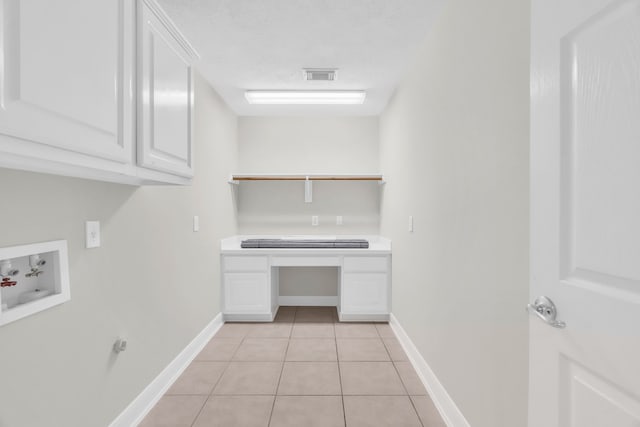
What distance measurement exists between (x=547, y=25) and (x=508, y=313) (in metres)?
0.93

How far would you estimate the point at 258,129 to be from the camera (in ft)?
12.8

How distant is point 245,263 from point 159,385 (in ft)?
4.59

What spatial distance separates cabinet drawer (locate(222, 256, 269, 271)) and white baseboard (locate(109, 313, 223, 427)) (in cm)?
59

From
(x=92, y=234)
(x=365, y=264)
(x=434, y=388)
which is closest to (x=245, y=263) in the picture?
(x=365, y=264)

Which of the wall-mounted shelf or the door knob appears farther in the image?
the wall-mounted shelf

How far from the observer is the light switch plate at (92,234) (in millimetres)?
1415

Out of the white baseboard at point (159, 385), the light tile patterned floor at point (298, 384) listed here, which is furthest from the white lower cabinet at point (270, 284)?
the white baseboard at point (159, 385)

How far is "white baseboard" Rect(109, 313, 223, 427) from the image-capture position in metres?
1.68

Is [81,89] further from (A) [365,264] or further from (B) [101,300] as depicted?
(A) [365,264]

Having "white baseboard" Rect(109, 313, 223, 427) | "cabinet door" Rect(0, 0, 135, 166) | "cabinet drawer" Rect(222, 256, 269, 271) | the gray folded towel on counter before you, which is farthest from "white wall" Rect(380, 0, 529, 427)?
"white baseboard" Rect(109, 313, 223, 427)

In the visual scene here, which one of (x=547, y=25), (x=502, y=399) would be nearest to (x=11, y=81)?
(x=547, y=25)

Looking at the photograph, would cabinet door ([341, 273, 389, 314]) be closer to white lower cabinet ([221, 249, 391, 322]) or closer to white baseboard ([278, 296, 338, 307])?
white lower cabinet ([221, 249, 391, 322])

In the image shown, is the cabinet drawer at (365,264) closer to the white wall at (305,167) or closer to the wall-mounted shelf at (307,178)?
the white wall at (305,167)

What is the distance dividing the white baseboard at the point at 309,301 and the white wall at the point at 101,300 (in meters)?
1.41
